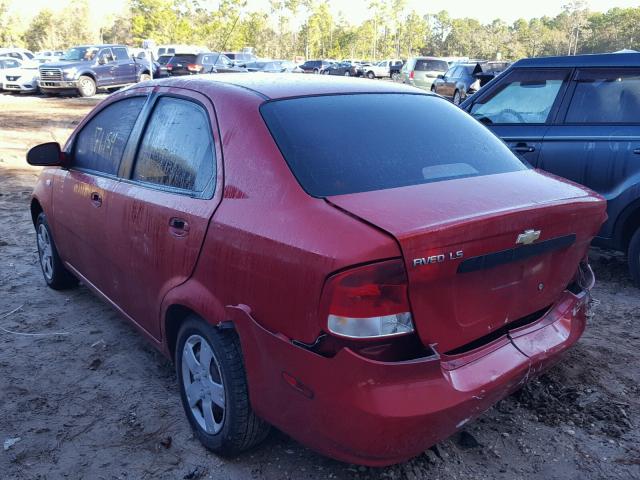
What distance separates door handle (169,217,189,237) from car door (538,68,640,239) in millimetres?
3515

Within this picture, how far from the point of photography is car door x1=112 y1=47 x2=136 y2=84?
23203 mm

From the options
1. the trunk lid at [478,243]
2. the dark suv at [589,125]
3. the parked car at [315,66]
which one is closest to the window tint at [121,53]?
the parked car at [315,66]

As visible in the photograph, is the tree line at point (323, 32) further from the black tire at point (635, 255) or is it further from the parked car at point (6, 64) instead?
the black tire at point (635, 255)

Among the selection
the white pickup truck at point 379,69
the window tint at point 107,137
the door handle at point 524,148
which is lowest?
the white pickup truck at point 379,69

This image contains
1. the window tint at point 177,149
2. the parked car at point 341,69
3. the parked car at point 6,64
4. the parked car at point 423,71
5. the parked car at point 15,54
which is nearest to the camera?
the window tint at point 177,149

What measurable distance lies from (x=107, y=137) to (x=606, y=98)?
3981 millimetres

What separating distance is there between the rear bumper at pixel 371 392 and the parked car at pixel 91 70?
21664mm

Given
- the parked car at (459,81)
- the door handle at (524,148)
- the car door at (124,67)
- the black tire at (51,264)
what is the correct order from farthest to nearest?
the car door at (124,67) < the parked car at (459,81) < the door handle at (524,148) < the black tire at (51,264)

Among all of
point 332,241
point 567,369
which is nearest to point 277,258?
point 332,241

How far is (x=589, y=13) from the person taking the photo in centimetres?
7769

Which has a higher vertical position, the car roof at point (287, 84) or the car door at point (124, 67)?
the car roof at point (287, 84)

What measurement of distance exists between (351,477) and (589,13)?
3473 inches

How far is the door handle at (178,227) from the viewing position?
2.75 metres

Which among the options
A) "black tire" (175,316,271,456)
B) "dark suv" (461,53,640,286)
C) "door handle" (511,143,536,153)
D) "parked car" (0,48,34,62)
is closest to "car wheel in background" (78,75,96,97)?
"parked car" (0,48,34,62)
